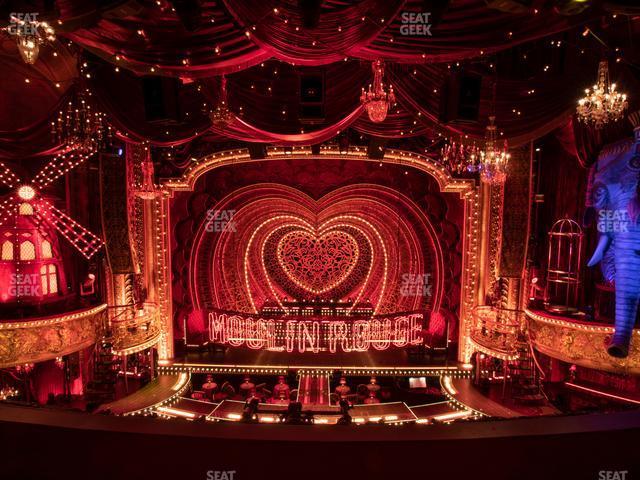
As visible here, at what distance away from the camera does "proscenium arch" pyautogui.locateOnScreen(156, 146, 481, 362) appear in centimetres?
898

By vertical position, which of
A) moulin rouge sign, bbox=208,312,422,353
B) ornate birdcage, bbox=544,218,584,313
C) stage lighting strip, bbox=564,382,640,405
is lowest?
stage lighting strip, bbox=564,382,640,405

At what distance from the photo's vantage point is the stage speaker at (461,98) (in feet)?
16.2

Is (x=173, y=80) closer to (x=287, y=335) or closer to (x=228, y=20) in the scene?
(x=228, y=20)

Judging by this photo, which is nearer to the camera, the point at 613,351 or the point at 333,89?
the point at 613,351

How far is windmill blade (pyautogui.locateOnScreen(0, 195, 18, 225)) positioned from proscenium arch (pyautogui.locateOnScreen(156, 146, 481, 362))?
8.72ft

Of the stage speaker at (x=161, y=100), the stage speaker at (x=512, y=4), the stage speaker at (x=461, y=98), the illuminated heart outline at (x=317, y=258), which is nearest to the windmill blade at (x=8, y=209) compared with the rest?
the stage speaker at (x=161, y=100)

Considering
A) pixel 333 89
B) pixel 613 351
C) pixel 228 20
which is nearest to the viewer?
pixel 228 20

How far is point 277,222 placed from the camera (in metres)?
10.3

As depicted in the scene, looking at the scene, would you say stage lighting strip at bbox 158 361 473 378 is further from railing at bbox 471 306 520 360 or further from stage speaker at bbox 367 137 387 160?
stage speaker at bbox 367 137 387 160

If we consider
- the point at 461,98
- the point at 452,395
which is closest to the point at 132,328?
the point at 452,395

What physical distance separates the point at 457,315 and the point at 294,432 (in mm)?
8628

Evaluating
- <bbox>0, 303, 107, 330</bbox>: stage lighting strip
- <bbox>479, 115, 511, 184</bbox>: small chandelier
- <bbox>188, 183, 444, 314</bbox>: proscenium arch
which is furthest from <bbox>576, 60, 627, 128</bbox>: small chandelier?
<bbox>0, 303, 107, 330</bbox>: stage lighting strip

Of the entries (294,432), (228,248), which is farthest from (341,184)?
(294,432)

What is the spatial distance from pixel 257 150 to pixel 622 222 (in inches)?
268
